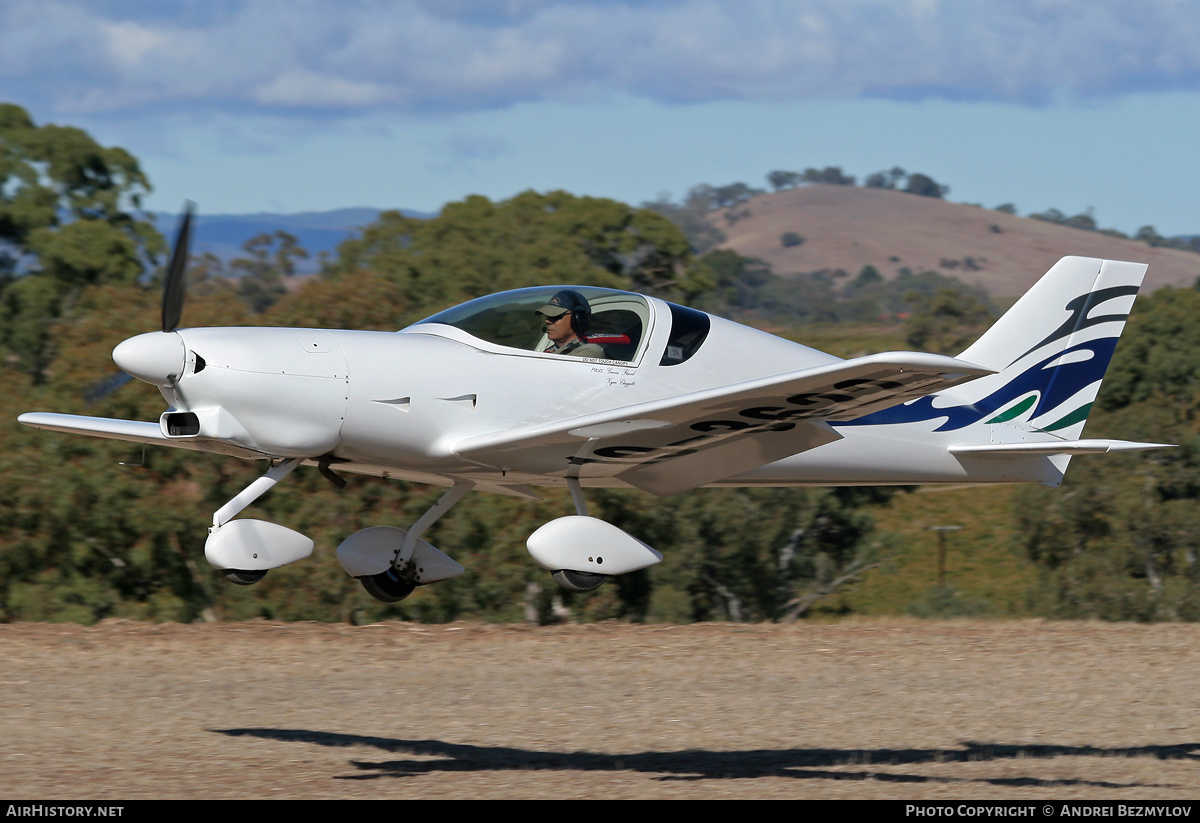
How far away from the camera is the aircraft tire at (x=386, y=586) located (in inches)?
347

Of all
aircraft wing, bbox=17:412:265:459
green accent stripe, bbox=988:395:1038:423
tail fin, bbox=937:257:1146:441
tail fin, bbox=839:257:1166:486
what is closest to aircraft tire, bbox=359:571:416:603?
aircraft wing, bbox=17:412:265:459

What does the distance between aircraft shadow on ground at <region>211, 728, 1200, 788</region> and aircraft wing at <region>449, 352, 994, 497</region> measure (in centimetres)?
291

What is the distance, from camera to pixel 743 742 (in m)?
11.8

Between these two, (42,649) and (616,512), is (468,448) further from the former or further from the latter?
(616,512)

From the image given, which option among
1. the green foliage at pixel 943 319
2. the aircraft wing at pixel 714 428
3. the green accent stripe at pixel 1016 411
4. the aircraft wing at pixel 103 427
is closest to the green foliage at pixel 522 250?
the green foliage at pixel 943 319

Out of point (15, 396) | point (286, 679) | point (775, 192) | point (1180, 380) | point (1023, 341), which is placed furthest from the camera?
point (775, 192)

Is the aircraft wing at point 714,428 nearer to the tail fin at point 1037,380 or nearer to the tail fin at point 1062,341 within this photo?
the tail fin at point 1037,380

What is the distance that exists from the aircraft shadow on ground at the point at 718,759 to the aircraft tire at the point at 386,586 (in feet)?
6.56

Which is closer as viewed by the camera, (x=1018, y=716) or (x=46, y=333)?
(x=1018, y=716)

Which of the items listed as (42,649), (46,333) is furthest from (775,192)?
(42,649)

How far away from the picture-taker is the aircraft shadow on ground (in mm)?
10359

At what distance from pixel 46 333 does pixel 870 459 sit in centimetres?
2931

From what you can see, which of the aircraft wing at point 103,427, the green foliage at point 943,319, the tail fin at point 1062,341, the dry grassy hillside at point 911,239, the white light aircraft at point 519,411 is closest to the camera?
the white light aircraft at point 519,411

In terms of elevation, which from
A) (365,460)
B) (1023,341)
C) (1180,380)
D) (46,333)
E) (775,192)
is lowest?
(365,460)
